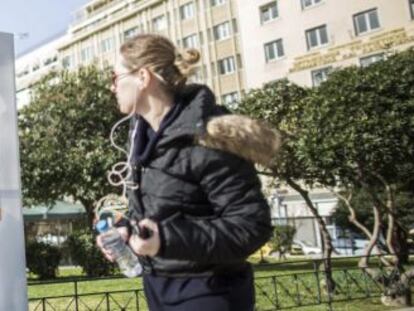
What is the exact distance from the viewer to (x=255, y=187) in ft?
6.06

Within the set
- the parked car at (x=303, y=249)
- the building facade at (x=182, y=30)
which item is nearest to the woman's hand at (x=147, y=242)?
the parked car at (x=303, y=249)

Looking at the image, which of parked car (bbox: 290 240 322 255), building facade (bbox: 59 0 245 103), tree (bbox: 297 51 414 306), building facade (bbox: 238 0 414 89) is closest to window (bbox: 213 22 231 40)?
building facade (bbox: 59 0 245 103)

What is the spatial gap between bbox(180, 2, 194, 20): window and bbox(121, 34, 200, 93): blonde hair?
46.1 meters

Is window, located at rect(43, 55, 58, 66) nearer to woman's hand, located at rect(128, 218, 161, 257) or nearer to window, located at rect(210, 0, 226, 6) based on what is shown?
window, located at rect(210, 0, 226, 6)

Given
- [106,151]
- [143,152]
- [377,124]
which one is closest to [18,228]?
[143,152]

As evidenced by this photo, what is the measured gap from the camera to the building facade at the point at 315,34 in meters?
33.0

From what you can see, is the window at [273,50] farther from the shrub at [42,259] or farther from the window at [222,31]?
the shrub at [42,259]

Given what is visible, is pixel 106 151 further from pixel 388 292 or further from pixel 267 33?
pixel 267 33

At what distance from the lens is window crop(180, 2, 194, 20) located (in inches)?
1861

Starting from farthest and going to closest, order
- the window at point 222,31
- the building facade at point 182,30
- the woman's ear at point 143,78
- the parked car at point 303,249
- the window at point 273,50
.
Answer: the window at point 222,31, the building facade at point 182,30, the window at point 273,50, the parked car at point 303,249, the woman's ear at point 143,78

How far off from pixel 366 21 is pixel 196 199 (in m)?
34.6

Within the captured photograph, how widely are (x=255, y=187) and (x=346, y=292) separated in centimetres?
857

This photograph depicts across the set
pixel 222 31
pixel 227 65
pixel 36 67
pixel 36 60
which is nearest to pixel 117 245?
pixel 227 65

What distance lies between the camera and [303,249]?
32875 millimetres
